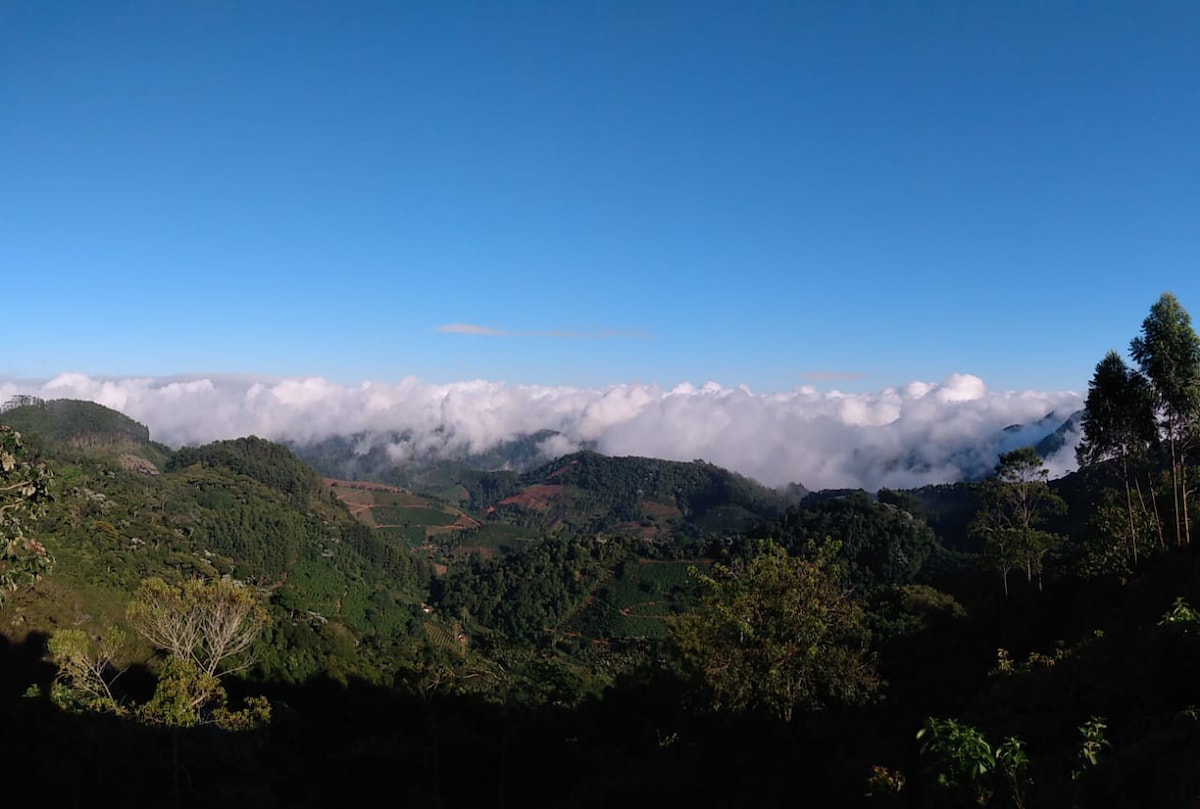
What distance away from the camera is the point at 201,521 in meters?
167

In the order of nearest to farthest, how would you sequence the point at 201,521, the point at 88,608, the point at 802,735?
the point at 802,735
the point at 88,608
the point at 201,521

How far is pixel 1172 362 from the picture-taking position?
30.5 meters

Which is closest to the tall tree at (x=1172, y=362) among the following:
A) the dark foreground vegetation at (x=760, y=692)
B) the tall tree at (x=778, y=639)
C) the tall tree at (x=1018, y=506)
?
the dark foreground vegetation at (x=760, y=692)

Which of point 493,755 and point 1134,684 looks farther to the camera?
point 493,755

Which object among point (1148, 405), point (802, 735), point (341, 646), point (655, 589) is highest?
point (1148, 405)

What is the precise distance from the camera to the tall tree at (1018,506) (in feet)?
126

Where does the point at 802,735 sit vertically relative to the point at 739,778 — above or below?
above

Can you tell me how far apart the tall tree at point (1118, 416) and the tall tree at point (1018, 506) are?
3.10m

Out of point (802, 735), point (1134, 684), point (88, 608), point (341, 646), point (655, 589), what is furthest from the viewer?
point (655, 589)

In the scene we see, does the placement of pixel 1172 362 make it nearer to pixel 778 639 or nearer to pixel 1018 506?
pixel 1018 506

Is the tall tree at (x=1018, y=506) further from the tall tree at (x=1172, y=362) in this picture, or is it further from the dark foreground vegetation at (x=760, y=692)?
the tall tree at (x=1172, y=362)

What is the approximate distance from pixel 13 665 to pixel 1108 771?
2565 inches

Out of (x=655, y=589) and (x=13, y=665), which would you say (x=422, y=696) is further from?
(x=655, y=589)

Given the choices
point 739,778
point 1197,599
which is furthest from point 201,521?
point 1197,599
